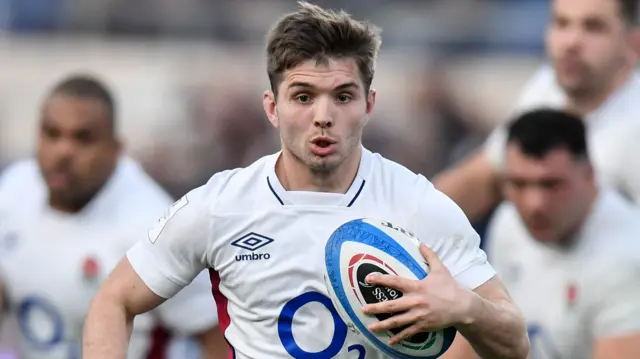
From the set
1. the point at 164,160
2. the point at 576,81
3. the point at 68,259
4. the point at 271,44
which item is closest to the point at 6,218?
the point at 68,259

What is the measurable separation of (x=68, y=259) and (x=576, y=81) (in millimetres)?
3038

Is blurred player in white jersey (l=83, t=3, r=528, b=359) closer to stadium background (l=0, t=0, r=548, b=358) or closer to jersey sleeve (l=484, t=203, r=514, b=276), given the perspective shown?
jersey sleeve (l=484, t=203, r=514, b=276)

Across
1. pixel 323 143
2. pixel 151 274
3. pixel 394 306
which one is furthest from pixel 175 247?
pixel 394 306

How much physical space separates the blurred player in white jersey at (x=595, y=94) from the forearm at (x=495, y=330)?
11.9 feet

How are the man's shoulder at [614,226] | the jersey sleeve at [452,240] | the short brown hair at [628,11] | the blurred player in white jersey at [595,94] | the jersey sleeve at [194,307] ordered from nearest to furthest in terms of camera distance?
the jersey sleeve at [452,240] < the jersey sleeve at [194,307] < the man's shoulder at [614,226] < the blurred player in white jersey at [595,94] < the short brown hair at [628,11]

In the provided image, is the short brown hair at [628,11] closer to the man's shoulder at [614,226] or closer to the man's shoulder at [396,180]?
the man's shoulder at [614,226]

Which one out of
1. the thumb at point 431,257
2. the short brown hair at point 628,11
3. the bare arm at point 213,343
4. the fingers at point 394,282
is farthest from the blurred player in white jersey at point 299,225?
the short brown hair at point 628,11

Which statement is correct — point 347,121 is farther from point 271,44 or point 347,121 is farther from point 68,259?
point 68,259

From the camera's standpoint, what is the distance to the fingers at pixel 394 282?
14.5 feet

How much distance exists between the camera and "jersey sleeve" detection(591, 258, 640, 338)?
25.6 feet

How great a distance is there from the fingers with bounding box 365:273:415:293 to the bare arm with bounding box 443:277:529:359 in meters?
0.23

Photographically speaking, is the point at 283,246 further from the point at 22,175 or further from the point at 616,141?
the point at 22,175

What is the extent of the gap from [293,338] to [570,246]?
3.64m

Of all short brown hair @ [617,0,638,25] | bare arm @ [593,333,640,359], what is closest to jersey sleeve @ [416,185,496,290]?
bare arm @ [593,333,640,359]
